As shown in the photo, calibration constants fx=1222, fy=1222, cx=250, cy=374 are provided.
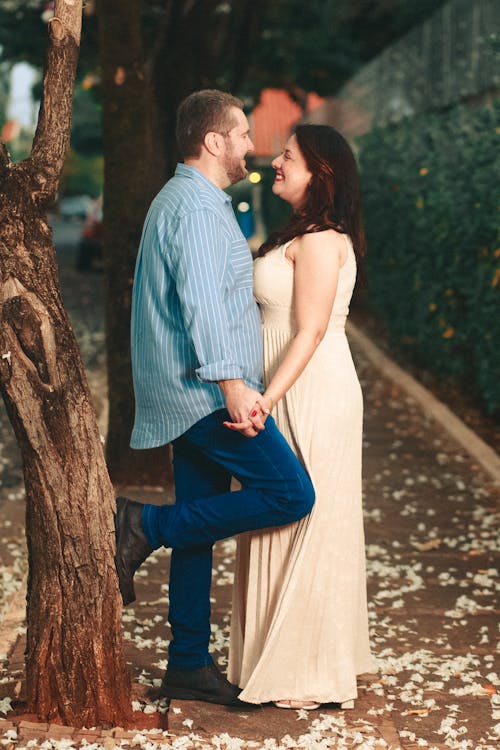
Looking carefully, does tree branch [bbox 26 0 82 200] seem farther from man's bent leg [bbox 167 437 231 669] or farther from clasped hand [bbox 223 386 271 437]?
man's bent leg [bbox 167 437 231 669]

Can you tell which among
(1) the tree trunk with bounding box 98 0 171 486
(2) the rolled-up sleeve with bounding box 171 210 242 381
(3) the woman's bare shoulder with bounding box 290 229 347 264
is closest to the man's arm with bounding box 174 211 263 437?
(2) the rolled-up sleeve with bounding box 171 210 242 381

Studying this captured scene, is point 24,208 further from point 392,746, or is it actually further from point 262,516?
point 392,746

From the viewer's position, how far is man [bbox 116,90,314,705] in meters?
3.77

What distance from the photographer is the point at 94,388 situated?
38.4ft

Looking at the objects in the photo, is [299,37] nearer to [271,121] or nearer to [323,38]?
[323,38]

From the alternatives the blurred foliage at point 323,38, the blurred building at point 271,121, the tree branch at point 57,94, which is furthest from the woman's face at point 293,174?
the blurred building at point 271,121

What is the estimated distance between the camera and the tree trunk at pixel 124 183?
7.34 meters

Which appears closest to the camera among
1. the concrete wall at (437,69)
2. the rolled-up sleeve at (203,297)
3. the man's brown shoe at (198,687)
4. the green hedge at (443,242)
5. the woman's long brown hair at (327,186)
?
the rolled-up sleeve at (203,297)

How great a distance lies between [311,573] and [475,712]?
32.8 inches

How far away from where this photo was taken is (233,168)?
158 inches

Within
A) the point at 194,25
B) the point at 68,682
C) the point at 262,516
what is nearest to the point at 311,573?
the point at 262,516

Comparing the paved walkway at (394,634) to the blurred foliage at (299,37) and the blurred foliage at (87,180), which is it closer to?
the blurred foliage at (299,37)

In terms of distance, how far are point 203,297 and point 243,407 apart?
0.36m

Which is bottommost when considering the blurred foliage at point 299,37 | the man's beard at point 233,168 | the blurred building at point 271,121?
the man's beard at point 233,168
